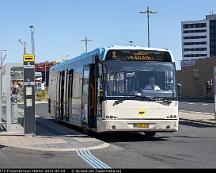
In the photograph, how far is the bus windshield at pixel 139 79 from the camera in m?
16.6

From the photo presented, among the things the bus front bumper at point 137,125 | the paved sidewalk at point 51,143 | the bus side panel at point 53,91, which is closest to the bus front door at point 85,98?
the paved sidewalk at point 51,143

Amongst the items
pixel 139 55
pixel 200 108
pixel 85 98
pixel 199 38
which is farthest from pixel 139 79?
pixel 199 38

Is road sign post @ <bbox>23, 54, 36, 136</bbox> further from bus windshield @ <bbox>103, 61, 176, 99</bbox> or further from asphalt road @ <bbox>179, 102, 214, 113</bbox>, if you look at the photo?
asphalt road @ <bbox>179, 102, 214, 113</bbox>

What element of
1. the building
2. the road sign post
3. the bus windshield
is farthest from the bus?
the building

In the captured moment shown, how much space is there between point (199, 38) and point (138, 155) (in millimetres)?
184191

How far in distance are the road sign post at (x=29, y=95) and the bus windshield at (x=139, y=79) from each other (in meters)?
2.77

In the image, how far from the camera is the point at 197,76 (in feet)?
262

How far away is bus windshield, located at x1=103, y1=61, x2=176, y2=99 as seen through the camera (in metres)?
16.6

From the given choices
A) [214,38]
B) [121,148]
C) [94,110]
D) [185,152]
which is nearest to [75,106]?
[94,110]

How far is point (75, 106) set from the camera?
2072 centimetres

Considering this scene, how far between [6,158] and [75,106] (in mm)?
7978

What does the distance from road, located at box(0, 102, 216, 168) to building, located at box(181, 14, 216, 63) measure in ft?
568

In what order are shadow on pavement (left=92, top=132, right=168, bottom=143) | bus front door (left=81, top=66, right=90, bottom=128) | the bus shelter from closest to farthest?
shadow on pavement (left=92, top=132, right=168, bottom=143), bus front door (left=81, top=66, right=90, bottom=128), the bus shelter

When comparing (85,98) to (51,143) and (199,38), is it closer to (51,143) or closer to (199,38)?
(51,143)
